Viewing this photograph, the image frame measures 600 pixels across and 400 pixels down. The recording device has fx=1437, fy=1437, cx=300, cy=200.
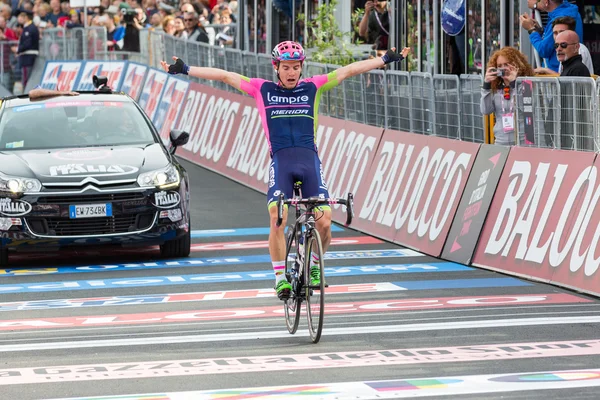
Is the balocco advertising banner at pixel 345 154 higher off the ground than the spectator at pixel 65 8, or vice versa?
the spectator at pixel 65 8

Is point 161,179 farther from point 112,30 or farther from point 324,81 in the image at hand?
point 112,30

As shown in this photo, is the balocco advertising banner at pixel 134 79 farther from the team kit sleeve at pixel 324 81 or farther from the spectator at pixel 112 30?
the team kit sleeve at pixel 324 81

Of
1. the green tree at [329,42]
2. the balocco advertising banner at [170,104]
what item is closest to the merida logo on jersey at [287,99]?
the green tree at [329,42]

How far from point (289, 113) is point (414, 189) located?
4.88 metres

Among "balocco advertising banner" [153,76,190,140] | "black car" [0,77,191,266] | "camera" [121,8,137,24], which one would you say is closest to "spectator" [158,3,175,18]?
"camera" [121,8,137,24]

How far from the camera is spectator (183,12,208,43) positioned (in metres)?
28.8

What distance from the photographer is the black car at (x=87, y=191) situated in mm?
13703

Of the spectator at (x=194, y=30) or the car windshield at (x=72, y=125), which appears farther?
the spectator at (x=194, y=30)

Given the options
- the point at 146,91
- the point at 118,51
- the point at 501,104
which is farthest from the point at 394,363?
the point at 118,51

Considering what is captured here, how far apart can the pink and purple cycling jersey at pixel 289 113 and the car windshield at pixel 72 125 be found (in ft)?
16.0

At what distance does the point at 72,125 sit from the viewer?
15250mm

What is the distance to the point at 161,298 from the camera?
11.9 m

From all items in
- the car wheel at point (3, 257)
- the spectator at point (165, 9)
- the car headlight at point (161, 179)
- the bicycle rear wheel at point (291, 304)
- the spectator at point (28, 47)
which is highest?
the spectator at point (165, 9)

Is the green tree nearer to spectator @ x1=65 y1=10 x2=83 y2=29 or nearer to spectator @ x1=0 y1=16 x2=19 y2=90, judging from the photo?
spectator @ x1=65 y1=10 x2=83 y2=29
